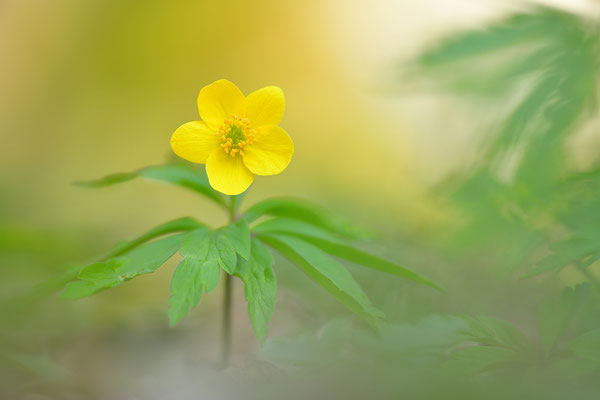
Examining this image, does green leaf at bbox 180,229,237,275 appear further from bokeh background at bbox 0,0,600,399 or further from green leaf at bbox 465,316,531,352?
green leaf at bbox 465,316,531,352

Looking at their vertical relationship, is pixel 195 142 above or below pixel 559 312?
above

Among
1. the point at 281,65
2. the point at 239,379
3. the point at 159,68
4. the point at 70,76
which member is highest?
the point at 281,65

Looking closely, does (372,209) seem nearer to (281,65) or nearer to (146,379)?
(146,379)

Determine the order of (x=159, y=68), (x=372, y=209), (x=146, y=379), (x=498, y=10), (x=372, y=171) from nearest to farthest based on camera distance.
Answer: (x=146, y=379)
(x=498, y=10)
(x=372, y=209)
(x=372, y=171)
(x=159, y=68)

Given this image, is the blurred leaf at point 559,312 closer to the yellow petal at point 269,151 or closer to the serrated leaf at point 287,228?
the serrated leaf at point 287,228

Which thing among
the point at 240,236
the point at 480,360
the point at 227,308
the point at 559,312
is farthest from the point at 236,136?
the point at 559,312

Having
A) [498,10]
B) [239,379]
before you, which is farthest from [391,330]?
[498,10]

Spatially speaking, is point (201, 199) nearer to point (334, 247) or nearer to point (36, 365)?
point (36, 365)

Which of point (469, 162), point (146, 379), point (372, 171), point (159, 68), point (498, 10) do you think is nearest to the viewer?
Answer: point (146, 379)
